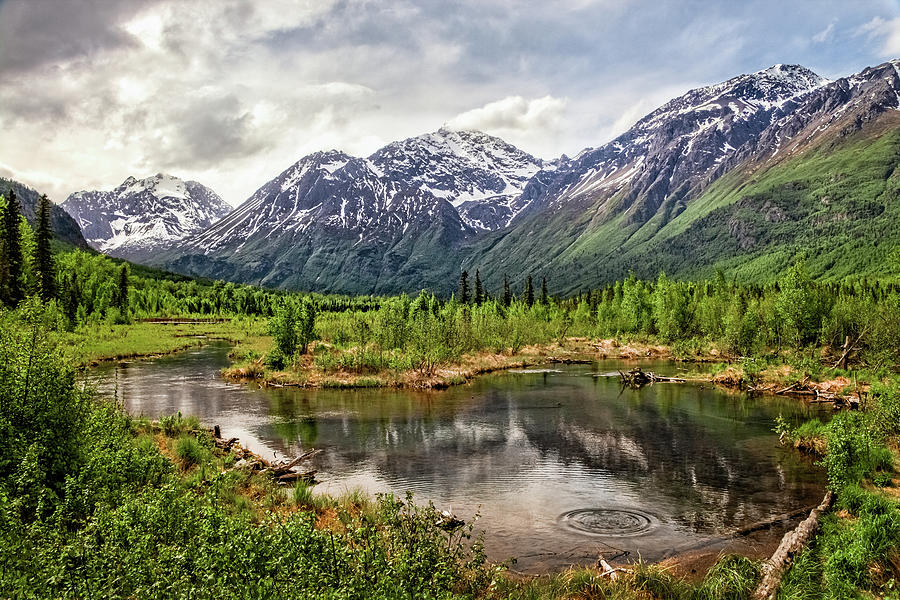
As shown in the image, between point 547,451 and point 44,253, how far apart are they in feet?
370

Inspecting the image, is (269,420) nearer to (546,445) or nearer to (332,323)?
(546,445)

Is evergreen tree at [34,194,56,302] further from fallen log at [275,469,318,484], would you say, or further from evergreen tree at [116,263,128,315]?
fallen log at [275,469,318,484]

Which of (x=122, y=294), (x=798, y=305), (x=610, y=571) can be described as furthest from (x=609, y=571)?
(x=122, y=294)

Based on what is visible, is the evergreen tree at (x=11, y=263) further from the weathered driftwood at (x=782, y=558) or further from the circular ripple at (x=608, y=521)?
the weathered driftwood at (x=782, y=558)

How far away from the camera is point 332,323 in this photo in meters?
112

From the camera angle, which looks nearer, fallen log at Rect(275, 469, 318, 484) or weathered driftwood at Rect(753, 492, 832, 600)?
weathered driftwood at Rect(753, 492, 832, 600)

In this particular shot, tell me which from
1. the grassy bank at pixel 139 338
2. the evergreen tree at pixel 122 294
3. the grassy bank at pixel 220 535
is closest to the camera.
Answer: the grassy bank at pixel 220 535

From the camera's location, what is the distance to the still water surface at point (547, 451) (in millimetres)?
26422

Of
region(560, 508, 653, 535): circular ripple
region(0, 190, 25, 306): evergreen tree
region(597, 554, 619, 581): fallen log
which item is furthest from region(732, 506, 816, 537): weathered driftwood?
region(0, 190, 25, 306): evergreen tree

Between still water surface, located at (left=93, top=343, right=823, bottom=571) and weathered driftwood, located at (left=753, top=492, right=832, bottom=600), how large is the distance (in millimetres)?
3715

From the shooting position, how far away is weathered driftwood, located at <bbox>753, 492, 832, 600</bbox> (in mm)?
17752

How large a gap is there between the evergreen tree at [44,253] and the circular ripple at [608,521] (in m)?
113

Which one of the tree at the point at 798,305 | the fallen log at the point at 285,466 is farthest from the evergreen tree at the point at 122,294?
the tree at the point at 798,305

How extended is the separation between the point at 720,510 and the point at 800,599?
40.1ft
